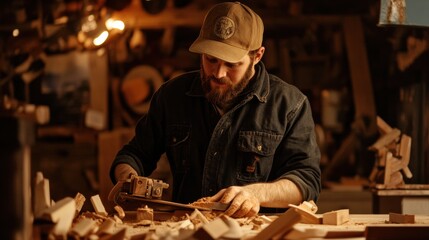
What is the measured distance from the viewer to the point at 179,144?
5.25 m

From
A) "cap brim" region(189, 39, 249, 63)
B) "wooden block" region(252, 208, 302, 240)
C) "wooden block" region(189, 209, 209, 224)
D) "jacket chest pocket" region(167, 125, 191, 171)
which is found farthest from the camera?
"jacket chest pocket" region(167, 125, 191, 171)

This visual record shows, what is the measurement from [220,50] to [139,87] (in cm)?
492

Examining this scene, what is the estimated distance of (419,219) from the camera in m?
4.47

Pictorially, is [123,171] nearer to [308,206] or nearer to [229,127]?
[229,127]

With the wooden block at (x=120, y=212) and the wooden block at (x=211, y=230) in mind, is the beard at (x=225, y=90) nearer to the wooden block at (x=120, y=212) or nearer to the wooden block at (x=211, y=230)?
the wooden block at (x=120, y=212)

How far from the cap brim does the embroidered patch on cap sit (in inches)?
3.1

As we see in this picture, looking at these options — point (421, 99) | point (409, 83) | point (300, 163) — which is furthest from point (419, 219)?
point (409, 83)

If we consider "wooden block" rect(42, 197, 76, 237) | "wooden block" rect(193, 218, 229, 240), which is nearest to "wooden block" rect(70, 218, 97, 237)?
"wooden block" rect(42, 197, 76, 237)

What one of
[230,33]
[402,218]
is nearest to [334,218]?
[402,218]

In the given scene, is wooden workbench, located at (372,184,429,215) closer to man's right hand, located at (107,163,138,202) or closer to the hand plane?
man's right hand, located at (107,163,138,202)

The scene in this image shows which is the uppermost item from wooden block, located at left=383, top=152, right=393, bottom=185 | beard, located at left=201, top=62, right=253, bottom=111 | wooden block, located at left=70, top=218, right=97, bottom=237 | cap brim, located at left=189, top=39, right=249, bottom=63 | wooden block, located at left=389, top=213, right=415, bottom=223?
cap brim, located at left=189, top=39, right=249, bottom=63

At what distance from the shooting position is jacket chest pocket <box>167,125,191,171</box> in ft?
17.2

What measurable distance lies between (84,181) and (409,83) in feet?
13.3

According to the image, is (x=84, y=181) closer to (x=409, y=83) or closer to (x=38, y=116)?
(x=38, y=116)
